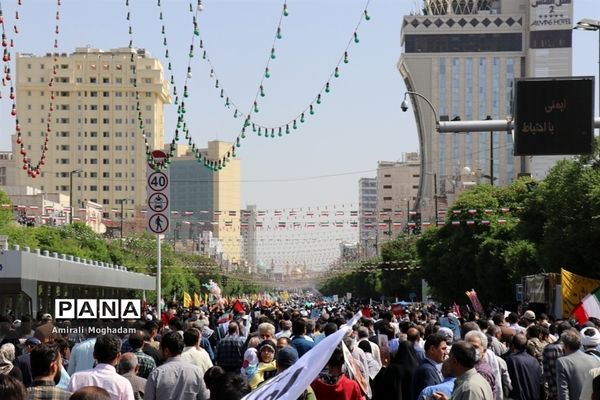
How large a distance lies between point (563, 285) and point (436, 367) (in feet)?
68.1

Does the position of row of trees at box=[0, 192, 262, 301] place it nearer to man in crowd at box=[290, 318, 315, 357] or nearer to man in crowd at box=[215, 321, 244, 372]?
man in crowd at box=[215, 321, 244, 372]

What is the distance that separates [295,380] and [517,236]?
54097mm

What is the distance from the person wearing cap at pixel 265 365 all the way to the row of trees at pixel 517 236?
3112 centimetres

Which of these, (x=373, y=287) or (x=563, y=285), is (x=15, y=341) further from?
(x=373, y=287)

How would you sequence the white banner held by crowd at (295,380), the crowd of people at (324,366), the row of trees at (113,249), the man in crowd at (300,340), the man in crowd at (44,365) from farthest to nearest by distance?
1. the row of trees at (113,249)
2. the man in crowd at (300,340)
3. the crowd of people at (324,366)
4. the man in crowd at (44,365)
5. the white banner held by crowd at (295,380)

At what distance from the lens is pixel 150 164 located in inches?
983

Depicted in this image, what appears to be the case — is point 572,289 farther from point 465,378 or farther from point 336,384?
point 465,378

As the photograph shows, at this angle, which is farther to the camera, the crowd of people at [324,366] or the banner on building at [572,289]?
the banner on building at [572,289]

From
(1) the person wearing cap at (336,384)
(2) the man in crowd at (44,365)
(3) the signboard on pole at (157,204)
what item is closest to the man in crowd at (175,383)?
(1) the person wearing cap at (336,384)

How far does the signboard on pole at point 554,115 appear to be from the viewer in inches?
885

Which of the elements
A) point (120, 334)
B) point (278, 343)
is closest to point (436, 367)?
point (278, 343)

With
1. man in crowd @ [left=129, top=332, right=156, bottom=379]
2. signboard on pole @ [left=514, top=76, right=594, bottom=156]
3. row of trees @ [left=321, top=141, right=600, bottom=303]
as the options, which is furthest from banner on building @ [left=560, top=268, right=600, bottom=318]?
man in crowd @ [left=129, top=332, right=156, bottom=379]

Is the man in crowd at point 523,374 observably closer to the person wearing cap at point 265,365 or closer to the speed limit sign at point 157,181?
the person wearing cap at point 265,365

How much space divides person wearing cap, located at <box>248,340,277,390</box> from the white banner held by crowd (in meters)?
6.57
